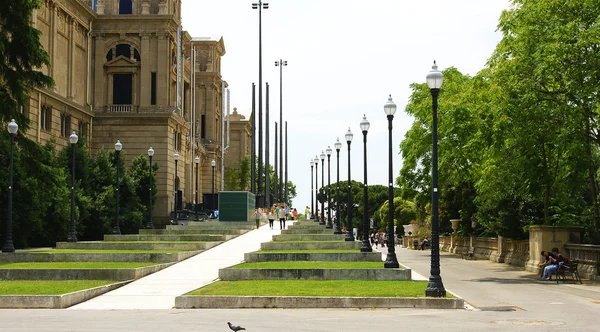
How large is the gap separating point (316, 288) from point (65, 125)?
2061 inches

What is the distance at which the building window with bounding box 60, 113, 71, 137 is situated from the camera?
70188 mm

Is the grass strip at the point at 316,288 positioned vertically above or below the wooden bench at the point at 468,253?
above

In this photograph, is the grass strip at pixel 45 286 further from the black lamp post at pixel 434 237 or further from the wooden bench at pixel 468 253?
the wooden bench at pixel 468 253

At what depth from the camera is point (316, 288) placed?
928 inches

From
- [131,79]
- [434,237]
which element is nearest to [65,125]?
[131,79]

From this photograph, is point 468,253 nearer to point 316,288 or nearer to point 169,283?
point 169,283

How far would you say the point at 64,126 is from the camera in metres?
71.2

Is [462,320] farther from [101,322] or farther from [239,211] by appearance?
[239,211]

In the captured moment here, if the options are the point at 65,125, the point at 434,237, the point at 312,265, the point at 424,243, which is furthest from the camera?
→ the point at 424,243

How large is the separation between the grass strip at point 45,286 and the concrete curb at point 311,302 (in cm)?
372

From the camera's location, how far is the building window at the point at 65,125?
230 feet

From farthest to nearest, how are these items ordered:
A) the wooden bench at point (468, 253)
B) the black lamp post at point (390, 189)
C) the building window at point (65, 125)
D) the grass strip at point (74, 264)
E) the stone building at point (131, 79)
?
1. the stone building at point (131, 79)
2. the building window at point (65, 125)
3. the wooden bench at point (468, 253)
4. the grass strip at point (74, 264)
5. the black lamp post at point (390, 189)

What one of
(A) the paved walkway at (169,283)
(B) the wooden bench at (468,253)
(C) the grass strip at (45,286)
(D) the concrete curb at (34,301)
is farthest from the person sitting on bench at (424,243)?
(D) the concrete curb at (34,301)

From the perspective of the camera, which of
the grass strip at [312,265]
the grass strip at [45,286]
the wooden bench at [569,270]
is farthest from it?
the wooden bench at [569,270]
